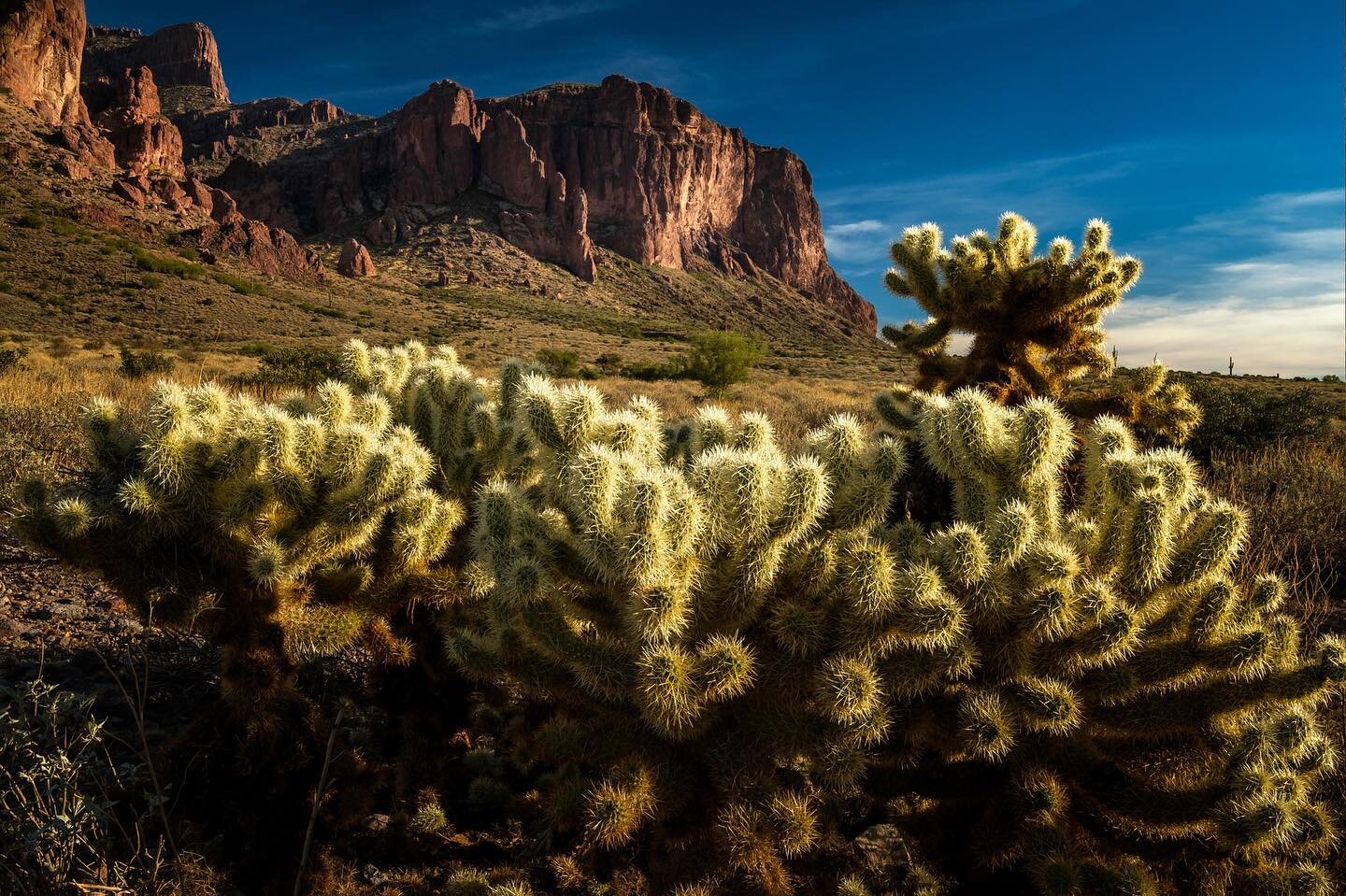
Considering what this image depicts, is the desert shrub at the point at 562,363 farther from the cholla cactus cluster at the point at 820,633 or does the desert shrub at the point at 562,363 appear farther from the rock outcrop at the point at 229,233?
the rock outcrop at the point at 229,233

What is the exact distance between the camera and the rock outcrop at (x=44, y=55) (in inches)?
2643

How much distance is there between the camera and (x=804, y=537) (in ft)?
8.65

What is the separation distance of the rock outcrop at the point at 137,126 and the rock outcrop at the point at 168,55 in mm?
57159

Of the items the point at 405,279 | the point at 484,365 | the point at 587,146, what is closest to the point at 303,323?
the point at 484,365

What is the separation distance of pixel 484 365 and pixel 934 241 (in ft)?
80.9

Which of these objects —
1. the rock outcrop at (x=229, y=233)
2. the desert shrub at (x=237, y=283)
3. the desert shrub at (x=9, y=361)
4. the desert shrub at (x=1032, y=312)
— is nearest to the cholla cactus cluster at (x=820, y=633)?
the desert shrub at (x=1032, y=312)

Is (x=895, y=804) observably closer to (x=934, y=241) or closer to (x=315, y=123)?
(x=934, y=241)

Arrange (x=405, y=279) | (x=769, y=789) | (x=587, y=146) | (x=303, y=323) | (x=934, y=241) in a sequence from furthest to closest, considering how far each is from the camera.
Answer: (x=587, y=146)
(x=405, y=279)
(x=303, y=323)
(x=934, y=241)
(x=769, y=789)

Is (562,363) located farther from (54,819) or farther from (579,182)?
(579,182)

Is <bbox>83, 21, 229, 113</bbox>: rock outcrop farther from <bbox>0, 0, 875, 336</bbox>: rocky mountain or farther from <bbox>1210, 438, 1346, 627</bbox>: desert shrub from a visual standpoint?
<bbox>1210, 438, 1346, 627</bbox>: desert shrub

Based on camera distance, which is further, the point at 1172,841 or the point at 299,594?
the point at 299,594

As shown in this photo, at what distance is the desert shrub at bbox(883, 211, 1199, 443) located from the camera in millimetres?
4238

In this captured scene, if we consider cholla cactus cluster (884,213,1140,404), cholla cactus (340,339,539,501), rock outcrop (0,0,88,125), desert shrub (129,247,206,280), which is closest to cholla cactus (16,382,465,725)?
cholla cactus (340,339,539,501)

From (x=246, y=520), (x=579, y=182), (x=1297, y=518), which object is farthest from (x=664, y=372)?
(x=579, y=182)
